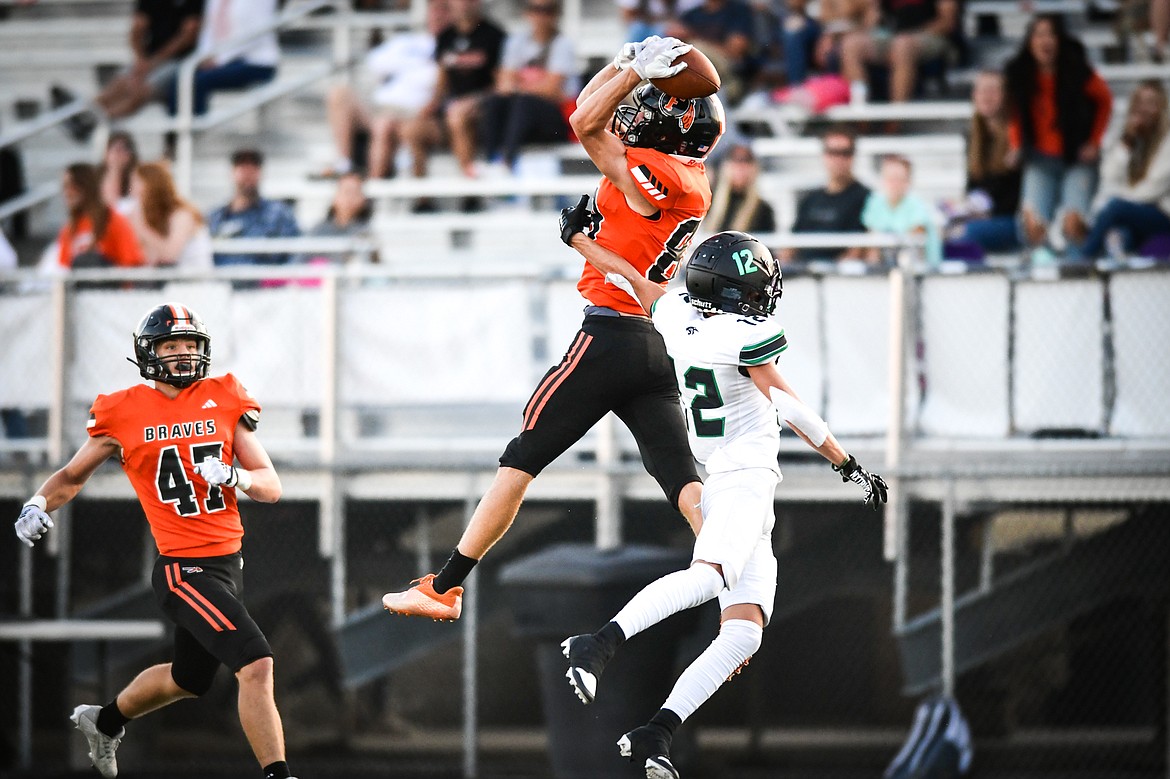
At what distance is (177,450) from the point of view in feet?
24.4

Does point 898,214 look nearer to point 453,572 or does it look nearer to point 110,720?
point 453,572

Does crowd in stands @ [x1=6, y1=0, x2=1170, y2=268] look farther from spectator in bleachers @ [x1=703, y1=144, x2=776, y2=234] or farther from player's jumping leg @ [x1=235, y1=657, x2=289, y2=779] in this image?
player's jumping leg @ [x1=235, y1=657, x2=289, y2=779]

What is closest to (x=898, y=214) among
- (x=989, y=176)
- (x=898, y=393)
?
(x=989, y=176)

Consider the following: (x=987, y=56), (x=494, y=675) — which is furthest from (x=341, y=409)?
(x=987, y=56)

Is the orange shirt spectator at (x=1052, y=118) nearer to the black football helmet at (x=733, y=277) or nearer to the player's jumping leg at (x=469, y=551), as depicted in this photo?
the black football helmet at (x=733, y=277)

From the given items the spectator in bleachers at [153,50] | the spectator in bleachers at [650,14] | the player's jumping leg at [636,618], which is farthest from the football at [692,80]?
the spectator in bleachers at [153,50]

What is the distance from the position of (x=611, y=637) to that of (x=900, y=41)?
25.6 ft

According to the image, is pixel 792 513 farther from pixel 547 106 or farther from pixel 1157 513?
pixel 547 106

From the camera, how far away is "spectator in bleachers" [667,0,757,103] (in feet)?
43.5

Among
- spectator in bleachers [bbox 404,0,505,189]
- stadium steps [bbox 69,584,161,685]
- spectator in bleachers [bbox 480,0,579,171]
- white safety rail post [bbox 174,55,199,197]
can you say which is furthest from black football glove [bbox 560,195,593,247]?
white safety rail post [bbox 174,55,199,197]

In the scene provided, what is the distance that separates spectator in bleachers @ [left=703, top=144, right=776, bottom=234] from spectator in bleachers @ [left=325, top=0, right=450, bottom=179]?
3.11 meters

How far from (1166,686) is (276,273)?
6.86 m

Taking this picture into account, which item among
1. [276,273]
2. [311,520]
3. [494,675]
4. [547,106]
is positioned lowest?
[494,675]

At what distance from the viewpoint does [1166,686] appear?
13.0 metres
